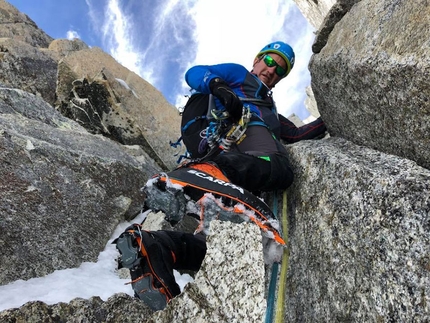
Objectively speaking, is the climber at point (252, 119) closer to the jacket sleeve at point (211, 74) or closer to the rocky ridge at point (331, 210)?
the jacket sleeve at point (211, 74)

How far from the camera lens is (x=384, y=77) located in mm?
4406

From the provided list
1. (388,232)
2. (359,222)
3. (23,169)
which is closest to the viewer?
(388,232)

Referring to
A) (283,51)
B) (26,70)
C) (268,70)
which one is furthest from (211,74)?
(26,70)

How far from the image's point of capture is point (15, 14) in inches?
1236

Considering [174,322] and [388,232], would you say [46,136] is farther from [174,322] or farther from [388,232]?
[388,232]

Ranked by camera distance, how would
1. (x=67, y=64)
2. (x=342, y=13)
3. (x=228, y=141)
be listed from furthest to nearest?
(x=67, y=64)
(x=342, y=13)
(x=228, y=141)

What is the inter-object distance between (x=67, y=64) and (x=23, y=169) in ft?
38.7

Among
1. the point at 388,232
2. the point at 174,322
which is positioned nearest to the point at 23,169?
the point at 174,322

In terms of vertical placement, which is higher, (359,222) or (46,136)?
(46,136)

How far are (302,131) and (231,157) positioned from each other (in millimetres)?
3871

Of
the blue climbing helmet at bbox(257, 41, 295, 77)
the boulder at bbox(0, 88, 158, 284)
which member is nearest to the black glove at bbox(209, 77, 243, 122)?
the blue climbing helmet at bbox(257, 41, 295, 77)

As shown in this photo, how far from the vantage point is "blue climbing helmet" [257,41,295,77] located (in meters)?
8.78

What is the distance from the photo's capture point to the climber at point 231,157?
491 cm

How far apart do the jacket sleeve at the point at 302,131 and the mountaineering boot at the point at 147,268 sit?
5.19m
